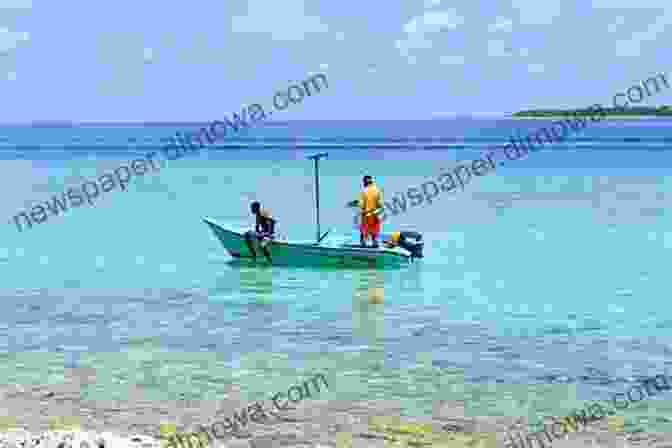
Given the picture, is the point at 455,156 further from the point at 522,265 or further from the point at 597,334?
the point at 597,334

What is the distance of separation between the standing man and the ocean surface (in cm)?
96

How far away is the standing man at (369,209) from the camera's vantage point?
2311 centimetres

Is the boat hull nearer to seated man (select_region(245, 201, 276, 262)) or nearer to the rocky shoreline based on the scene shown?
seated man (select_region(245, 201, 276, 262))

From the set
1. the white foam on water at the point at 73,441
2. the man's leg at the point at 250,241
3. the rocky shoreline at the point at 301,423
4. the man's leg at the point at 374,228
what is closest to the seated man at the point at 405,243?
the man's leg at the point at 374,228

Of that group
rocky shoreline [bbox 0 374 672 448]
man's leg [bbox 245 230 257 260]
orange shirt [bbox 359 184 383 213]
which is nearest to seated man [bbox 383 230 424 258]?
orange shirt [bbox 359 184 383 213]

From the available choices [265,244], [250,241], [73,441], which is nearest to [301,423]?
[73,441]

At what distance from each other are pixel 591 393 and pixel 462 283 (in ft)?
31.3

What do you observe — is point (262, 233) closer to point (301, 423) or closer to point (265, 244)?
point (265, 244)

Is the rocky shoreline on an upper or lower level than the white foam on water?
lower

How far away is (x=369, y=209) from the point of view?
75.9ft

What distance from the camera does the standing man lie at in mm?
23109

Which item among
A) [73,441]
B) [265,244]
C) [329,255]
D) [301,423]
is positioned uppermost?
[265,244]

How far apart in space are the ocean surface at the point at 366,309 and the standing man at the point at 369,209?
0.96 metres

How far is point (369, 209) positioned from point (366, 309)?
441 cm
